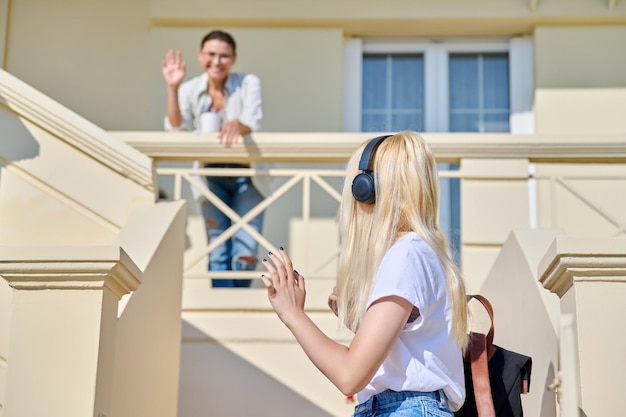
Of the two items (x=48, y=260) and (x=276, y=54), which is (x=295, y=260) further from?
(x=48, y=260)

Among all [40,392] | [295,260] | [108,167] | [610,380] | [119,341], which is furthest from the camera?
[295,260]

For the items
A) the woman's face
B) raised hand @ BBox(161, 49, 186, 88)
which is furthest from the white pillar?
the woman's face

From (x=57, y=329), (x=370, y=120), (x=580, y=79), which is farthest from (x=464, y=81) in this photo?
(x=57, y=329)

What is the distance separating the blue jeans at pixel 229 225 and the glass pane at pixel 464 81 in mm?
2974

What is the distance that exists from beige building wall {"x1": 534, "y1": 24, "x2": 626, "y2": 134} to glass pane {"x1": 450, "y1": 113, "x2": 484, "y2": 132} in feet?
1.82

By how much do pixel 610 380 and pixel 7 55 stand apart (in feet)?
23.8

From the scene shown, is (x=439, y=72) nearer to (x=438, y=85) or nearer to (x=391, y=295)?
(x=438, y=85)

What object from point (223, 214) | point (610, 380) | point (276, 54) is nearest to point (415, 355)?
point (610, 380)

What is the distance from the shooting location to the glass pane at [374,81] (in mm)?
9578

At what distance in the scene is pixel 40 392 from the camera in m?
3.63

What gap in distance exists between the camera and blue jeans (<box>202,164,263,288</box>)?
6855 millimetres

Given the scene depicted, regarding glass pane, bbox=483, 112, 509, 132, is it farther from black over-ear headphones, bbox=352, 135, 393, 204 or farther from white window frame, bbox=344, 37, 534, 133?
black over-ear headphones, bbox=352, 135, 393, 204

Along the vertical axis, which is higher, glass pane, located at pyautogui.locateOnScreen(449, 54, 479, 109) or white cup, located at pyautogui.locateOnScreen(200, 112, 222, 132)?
glass pane, located at pyautogui.locateOnScreen(449, 54, 479, 109)

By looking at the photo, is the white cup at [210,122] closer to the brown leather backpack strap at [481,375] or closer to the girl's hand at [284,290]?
the brown leather backpack strap at [481,375]
